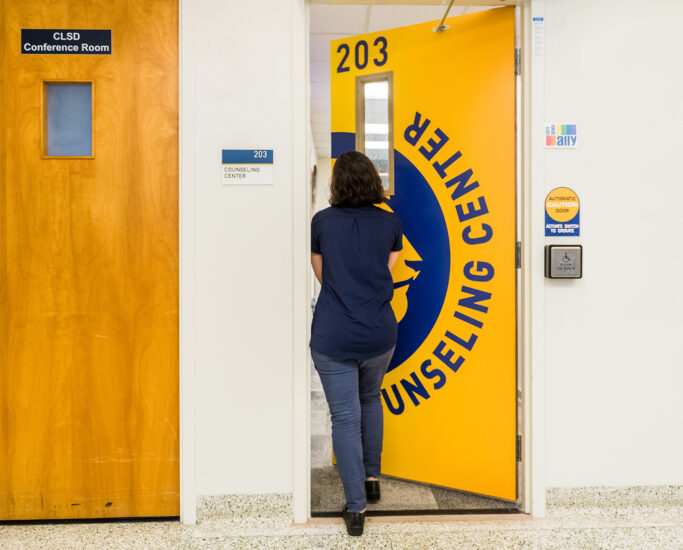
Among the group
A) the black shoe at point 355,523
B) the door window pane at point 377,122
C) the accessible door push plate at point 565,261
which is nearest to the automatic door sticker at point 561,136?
the accessible door push plate at point 565,261

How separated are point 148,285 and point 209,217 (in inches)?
14.9

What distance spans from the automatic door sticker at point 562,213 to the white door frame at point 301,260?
4 cm

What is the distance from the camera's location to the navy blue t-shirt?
1.76 metres

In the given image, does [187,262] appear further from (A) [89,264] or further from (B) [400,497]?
(B) [400,497]

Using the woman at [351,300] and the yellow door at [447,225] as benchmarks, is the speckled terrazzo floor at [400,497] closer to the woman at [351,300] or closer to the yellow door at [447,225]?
the yellow door at [447,225]

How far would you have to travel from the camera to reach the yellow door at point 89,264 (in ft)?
6.26

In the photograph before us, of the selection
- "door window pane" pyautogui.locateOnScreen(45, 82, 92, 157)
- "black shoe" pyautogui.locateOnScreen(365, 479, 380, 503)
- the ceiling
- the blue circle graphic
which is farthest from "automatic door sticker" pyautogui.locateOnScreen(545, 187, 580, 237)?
"door window pane" pyautogui.locateOnScreen(45, 82, 92, 157)

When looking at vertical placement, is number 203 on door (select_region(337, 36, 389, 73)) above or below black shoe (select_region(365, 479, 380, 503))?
above

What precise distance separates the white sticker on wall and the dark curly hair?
0.29 meters

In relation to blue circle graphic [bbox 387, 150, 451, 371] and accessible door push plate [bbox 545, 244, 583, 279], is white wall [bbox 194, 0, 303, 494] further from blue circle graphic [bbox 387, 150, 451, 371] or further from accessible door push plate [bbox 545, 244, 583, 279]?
accessible door push plate [bbox 545, 244, 583, 279]

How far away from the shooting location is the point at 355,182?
180cm

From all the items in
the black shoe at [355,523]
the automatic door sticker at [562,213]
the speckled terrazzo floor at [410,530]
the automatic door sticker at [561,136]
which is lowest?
the speckled terrazzo floor at [410,530]

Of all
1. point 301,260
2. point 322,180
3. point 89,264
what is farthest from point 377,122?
point 322,180

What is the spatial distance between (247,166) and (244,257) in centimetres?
37
